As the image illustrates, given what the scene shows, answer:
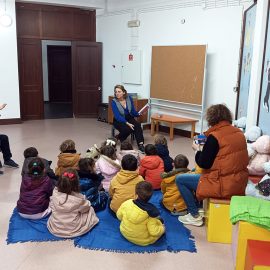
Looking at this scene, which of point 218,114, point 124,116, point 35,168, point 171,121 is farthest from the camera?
point 171,121

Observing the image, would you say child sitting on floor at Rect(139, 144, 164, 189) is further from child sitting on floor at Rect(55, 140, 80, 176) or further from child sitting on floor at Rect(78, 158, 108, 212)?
child sitting on floor at Rect(55, 140, 80, 176)

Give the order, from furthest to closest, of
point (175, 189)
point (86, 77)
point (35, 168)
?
point (86, 77) → point (175, 189) → point (35, 168)

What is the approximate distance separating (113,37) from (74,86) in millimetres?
1588

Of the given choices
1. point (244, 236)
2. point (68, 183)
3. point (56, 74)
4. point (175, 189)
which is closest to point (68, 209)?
point (68, 183)

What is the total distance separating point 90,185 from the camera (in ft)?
10.8

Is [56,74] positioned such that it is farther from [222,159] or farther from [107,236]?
[222,159]

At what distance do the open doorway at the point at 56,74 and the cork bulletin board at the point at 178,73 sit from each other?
197 inches

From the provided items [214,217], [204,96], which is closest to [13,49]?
[204,96]

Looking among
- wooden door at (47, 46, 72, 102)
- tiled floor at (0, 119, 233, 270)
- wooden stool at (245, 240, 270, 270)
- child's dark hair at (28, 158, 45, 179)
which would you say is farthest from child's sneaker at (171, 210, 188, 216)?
wooden door at (47, 46, 72, 102)

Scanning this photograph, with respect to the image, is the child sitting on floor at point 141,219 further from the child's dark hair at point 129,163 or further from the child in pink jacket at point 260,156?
the child in pink jacket at point 260,156

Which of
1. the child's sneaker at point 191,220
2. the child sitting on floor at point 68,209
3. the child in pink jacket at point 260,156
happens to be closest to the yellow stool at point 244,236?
the child's sneaker at point 191,220

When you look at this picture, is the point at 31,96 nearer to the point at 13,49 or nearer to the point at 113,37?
the point at 13,49

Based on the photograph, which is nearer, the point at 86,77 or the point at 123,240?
the point at 123,240

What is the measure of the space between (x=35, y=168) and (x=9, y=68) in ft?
17.4
